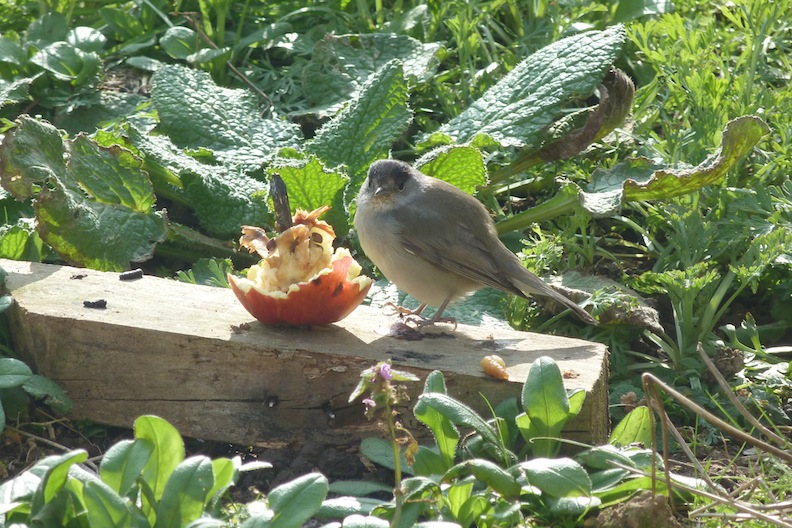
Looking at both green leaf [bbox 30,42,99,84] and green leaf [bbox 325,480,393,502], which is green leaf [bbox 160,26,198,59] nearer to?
green leaf [bbox 30,42,99,84]

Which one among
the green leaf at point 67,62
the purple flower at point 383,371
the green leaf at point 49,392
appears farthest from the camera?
the green leaf at point 67,62

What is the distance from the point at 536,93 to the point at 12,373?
2943 millimetres

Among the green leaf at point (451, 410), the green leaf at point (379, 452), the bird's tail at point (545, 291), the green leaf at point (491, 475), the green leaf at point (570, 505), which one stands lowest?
the bird's tail at point (545, 291)

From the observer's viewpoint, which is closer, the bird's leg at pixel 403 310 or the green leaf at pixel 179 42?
the bird's leg at pixel 403 310

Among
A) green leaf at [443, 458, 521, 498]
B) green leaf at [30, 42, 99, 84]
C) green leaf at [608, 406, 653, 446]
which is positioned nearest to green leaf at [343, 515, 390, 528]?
green leaf at [443, 458, 521, 498]

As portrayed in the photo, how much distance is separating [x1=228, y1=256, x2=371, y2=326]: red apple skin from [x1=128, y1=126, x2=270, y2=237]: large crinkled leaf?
1227mm

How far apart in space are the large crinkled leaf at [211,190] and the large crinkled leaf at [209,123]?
29 centimetres

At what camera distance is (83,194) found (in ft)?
16.1

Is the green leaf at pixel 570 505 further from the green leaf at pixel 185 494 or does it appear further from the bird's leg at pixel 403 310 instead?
the bird's leg at pixel 403 310

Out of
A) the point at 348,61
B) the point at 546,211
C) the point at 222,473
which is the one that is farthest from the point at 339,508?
the point at 348,61

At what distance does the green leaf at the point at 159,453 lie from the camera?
2848 millimetres

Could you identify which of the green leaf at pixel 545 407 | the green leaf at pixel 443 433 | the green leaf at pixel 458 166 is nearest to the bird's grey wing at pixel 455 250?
the green leaf at pixel 458 166

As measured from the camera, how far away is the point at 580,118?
210 inches

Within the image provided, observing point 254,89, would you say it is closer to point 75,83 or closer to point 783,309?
point 75,83
